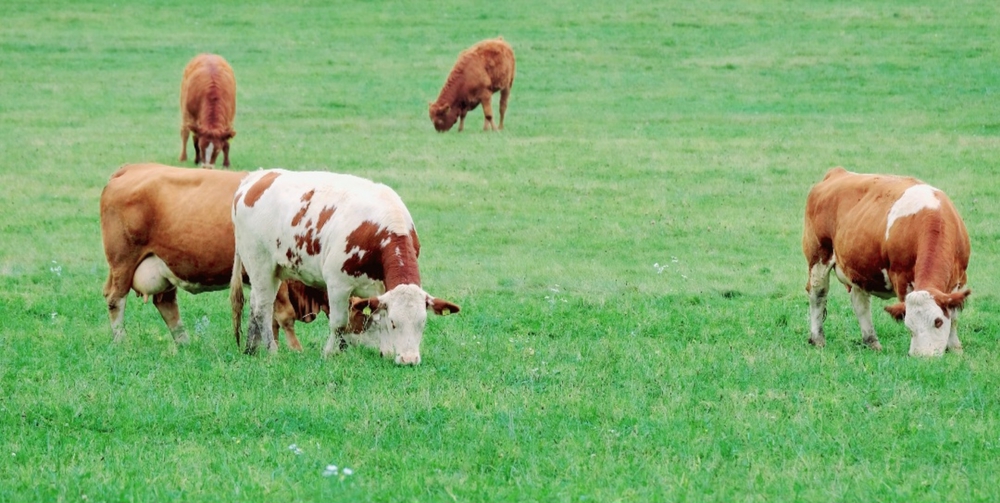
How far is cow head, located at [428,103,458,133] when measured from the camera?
29375 mm

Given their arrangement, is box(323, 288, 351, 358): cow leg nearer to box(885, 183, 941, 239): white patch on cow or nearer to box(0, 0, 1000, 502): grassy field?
box(0, 0, 1000, 502): grassy field

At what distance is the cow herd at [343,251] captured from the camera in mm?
10555

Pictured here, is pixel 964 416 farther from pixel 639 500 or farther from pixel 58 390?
pixel 58 390

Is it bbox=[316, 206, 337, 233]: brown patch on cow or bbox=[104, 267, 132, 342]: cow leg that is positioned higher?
bbox=[316, 206, 337, 233]: brown patch on cow

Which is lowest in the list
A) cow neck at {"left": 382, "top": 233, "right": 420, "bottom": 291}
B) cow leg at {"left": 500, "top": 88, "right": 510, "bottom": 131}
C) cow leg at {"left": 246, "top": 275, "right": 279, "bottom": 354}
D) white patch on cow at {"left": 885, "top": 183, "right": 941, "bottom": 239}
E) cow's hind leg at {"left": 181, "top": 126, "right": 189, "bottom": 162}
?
cow's hind leg at {"left": 181, "top": 126, "right": 189, "bottom": 162}

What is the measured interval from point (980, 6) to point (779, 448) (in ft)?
127

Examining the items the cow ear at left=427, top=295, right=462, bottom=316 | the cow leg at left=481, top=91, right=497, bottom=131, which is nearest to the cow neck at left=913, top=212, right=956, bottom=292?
the cow ear at left=427, top=295, right=462, bottom=316

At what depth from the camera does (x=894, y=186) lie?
39.7 ft

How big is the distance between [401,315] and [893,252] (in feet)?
15.2

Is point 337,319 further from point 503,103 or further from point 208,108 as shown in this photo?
point 503,103

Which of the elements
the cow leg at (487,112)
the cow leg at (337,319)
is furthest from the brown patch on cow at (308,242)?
the cow leg at (487,112)

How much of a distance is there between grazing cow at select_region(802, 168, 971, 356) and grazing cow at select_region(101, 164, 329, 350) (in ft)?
17.1

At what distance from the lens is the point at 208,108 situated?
25281mm

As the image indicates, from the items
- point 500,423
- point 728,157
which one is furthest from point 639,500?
point 728,157
